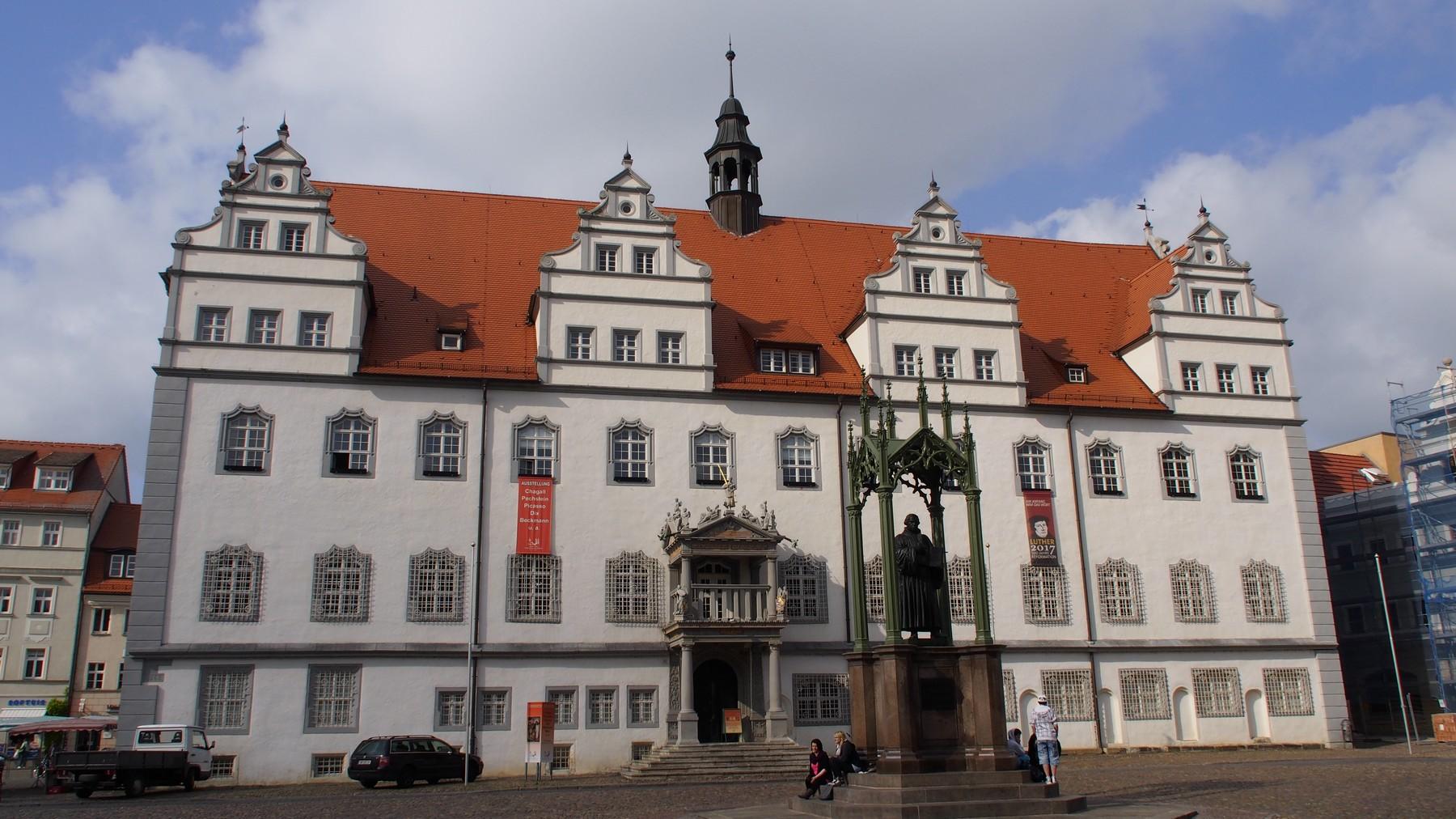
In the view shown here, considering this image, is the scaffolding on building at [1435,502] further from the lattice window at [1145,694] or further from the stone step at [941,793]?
the stone step at [941,793]

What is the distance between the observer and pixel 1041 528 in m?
31.9

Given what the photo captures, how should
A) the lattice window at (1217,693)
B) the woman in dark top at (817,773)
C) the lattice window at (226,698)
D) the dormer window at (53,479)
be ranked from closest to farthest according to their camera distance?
the woman in dark top at (817,773)
the lattice window at (226,698)
the lattice window at (1217,693)
the dormer window at (53,479)

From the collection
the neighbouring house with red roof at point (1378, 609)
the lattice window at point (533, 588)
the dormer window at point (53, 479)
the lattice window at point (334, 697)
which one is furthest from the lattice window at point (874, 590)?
the dormer window at point (53, 479)

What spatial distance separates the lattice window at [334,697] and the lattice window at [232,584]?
2032 millimetres

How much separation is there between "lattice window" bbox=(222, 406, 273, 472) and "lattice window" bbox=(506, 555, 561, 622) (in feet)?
21.2

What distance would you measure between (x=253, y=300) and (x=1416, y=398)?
35.9 metres

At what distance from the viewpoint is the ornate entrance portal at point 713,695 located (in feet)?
94.7

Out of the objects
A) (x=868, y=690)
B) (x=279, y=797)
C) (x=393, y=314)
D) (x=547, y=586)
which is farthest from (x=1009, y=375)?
(x=279, y=797)

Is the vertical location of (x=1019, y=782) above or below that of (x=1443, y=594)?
below

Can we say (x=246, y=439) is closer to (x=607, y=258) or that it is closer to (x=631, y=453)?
(x=631, y=453)

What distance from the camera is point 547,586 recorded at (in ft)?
94.8

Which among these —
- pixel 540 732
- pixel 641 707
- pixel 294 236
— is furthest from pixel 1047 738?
pixel 294 236

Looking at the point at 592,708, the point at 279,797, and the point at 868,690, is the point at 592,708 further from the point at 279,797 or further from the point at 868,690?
the point at 868,690

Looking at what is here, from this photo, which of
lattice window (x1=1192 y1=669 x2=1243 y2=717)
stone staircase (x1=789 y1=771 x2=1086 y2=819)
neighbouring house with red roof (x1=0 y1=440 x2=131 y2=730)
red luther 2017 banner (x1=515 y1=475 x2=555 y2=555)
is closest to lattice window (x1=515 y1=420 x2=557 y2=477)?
red luther 2017 banner (x1=515 y1=475 x2=555 y2=555)
